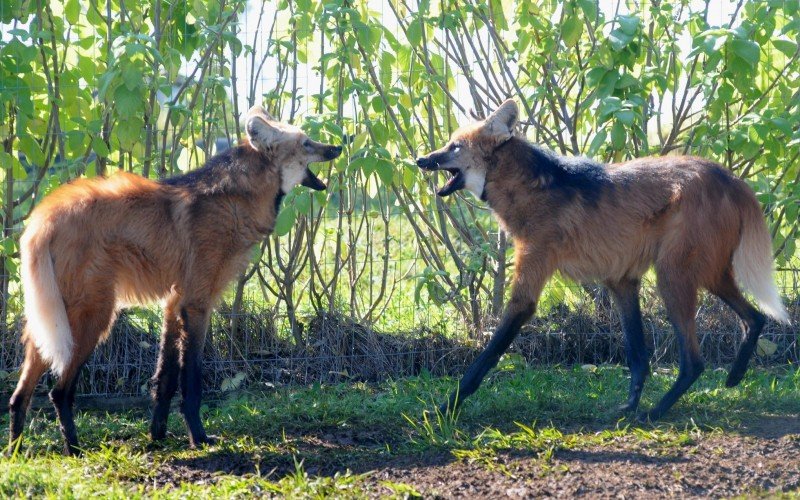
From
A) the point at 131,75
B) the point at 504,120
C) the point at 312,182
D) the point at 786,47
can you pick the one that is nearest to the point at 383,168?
the point at 312,182

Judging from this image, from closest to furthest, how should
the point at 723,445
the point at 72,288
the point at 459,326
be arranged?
the point at 723,445 < the point at 72,288 < the point at 459,326

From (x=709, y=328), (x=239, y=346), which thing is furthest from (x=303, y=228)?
(x=709, y=328)

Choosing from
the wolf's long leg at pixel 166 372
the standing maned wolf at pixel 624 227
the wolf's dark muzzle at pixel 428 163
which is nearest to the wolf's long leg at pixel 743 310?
the standing maned wolf at pixel 624 227

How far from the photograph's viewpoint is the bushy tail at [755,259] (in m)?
3.93

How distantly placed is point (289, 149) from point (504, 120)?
3.38 feet

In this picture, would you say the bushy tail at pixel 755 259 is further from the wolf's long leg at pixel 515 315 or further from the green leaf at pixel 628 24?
the green leaf at pixel 628 24

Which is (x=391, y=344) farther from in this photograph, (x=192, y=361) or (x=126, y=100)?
(x=126, y=100)

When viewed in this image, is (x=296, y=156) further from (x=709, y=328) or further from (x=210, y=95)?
(x=709, y=328)

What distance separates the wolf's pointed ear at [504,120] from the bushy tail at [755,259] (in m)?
1.15

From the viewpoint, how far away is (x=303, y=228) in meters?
4.85

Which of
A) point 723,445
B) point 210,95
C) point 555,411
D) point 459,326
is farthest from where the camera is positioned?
point 459,326

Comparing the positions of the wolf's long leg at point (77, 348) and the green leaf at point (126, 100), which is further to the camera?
the green leaf at point (126, 100)

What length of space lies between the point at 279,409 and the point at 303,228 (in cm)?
117

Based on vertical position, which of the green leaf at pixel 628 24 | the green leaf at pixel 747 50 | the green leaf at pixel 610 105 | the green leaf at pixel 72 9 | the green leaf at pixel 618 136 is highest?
the green leaf at pixel 72 9
